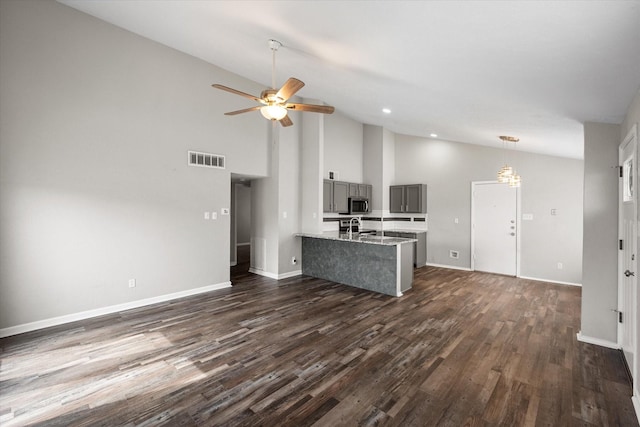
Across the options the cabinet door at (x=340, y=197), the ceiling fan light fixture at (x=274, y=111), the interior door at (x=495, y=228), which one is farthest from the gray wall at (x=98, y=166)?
the interior door at (x=495, y=228)

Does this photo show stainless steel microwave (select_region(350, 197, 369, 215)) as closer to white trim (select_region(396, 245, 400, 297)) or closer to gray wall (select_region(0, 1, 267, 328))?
white trim (select_region(396, 245, 400, 297))

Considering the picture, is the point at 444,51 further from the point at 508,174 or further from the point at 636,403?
the point at 508,174

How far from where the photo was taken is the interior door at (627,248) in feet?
7.68

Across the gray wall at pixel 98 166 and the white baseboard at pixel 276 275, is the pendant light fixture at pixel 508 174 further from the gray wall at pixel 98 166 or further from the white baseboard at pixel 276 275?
the gray wall at pixel 98 166

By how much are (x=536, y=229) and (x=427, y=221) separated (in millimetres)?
2232

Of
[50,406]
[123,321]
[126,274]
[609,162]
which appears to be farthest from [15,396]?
[609,162]

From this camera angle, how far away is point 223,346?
9.78 feet

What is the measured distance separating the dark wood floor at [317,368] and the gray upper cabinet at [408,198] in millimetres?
3370

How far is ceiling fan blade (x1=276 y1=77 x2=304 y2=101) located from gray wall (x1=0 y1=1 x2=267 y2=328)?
7.53 feet

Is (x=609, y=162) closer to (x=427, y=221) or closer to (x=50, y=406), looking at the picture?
(x=427, y=221)

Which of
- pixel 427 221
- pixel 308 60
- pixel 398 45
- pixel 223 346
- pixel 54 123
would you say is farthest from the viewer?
pixel 427 221

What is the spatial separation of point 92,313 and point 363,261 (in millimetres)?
4028

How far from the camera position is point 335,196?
6758mm

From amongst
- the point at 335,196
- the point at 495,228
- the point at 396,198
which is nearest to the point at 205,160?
the point at 335,196
